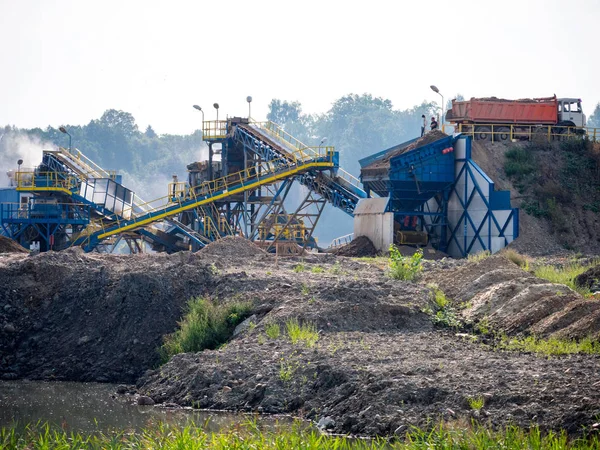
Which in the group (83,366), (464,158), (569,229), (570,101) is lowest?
(83,366)

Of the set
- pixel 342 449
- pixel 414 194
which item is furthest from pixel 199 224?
pixel 342 449

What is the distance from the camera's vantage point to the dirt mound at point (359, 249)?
41188 millimetres

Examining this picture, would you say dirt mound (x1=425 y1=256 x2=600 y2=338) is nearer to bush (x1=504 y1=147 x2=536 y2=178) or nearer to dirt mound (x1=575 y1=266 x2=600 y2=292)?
dirt mound (x1=575 y1=266 x2=600 y2=292)

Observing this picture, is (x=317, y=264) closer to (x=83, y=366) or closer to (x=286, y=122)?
(x=83, y=366)

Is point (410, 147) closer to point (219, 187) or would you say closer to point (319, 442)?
point (219, 187)

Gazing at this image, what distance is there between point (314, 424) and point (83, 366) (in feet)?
25.5

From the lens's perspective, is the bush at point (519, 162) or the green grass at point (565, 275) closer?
the green grass at point (565, 275)

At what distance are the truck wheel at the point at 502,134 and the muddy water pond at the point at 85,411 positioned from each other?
28437 millimetres

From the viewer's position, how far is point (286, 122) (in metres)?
156

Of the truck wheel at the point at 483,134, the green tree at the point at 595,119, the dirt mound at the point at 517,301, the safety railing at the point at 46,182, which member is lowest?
the dirt mound at the point at 517,301

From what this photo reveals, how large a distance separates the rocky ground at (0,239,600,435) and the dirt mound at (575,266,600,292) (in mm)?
1716

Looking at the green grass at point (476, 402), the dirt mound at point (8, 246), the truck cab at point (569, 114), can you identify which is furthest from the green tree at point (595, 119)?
the green grass at point (476, 402)

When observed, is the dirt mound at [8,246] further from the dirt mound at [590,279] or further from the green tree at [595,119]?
the green tree at [595,119]

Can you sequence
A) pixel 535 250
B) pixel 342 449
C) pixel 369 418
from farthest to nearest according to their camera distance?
1. pixel 535 250
2. pixel 369 418
3. pixel 342 449
